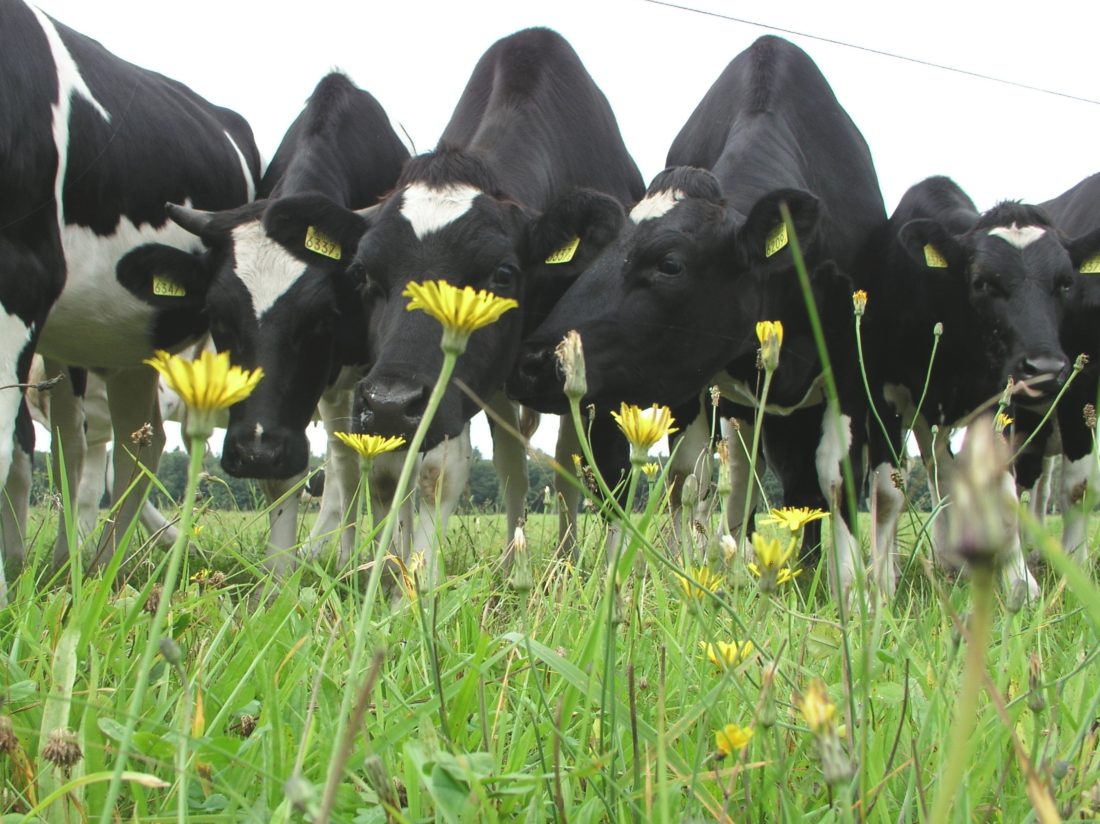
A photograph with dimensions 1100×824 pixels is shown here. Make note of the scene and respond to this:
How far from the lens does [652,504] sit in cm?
104

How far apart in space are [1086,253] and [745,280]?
6.12 feet

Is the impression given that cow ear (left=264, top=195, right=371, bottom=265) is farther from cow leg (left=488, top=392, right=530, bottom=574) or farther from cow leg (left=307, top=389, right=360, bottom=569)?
cow leg (left=488, top=392, right=530, bottom=574)

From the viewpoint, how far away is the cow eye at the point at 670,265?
4.20 m

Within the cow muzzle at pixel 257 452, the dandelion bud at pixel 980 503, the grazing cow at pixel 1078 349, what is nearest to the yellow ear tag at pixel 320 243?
the cow muzzle at pixel 257 452

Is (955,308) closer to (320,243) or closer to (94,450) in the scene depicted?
(320,243)

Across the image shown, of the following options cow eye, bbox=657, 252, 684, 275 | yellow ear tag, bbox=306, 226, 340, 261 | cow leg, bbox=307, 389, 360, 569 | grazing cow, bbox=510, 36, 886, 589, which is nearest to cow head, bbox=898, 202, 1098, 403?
grazing cow, bbox=510, 36, 886, 589

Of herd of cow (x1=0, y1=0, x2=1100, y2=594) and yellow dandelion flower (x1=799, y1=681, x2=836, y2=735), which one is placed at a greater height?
herd of cow (x1=0, y1=0, x2=1100, y2=594)

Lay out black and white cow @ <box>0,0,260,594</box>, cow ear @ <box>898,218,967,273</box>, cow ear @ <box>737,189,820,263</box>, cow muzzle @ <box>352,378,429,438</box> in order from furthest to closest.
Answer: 1. cow ear @ <box>898,218,967,273</box>
2. cow ear @ <box>737,189,820,263</box>
3. black and white cow @ <box>0,0,260,594</box>
4. cow muzzle @ <box>352,378,429,438</box>

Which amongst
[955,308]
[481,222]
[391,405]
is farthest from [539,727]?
[955,308]

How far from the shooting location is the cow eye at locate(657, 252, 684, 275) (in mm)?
4203

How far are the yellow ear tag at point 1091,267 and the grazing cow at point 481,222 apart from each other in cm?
218

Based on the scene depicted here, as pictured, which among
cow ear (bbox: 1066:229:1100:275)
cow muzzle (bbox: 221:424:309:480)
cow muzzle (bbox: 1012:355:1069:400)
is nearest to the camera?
cow muzzle (bbox: 221:424:309:480)

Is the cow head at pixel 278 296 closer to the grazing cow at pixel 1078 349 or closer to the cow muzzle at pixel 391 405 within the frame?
the cow muzzle at pixel 391 405

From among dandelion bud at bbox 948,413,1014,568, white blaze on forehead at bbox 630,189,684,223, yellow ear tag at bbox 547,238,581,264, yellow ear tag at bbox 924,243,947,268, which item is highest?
yellow ear tag at bbox 924,243,947,268
